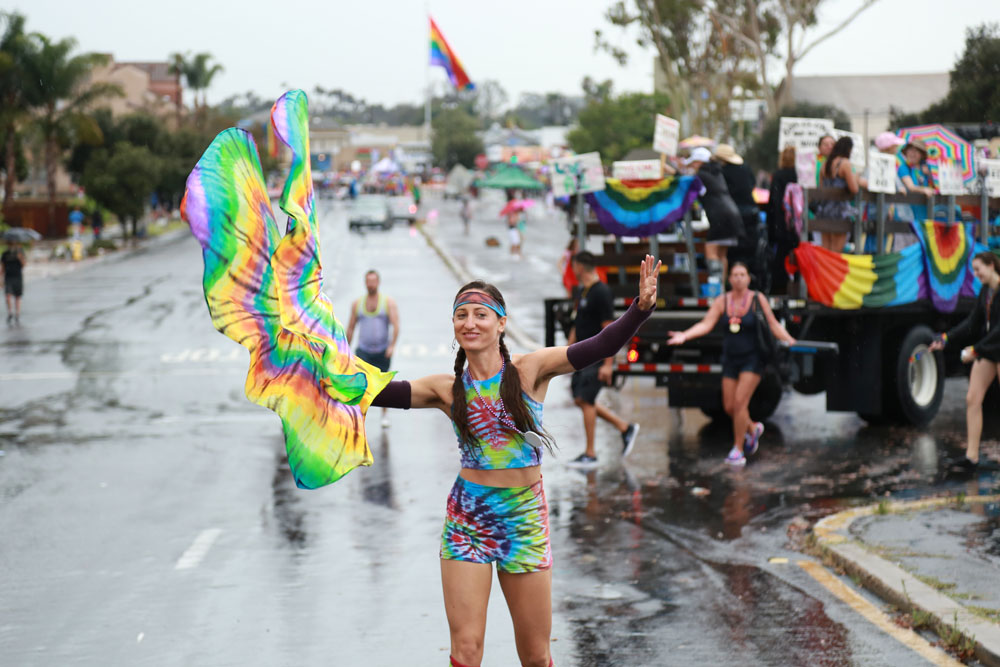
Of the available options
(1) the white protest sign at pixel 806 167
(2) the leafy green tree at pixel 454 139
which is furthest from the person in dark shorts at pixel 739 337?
(2) the leafy green tree at pixel 454 139

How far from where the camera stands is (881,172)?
12.2 m

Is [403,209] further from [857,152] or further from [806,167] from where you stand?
[806,167]

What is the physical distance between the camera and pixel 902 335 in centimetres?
1320

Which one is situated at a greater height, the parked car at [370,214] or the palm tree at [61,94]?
the palm tree at [61,94]

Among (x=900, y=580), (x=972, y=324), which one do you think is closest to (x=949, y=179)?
(x=972, y=324)

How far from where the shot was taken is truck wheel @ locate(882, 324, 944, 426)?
13078 mm

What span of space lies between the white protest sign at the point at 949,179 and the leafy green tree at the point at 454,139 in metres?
127

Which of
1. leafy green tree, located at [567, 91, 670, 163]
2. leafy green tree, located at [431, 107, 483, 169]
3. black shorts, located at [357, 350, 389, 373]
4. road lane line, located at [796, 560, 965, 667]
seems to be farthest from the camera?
leafy green tree, located at [431, 107, 483, 169]

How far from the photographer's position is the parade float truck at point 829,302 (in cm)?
1241

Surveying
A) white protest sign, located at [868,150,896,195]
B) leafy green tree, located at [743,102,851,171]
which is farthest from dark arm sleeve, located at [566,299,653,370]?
leafy green tree, located at [743,102,851,171]

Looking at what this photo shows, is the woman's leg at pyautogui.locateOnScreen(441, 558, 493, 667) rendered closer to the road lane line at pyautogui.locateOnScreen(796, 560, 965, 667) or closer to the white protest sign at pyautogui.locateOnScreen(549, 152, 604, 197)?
the road lane line at pyautogui.locateOnScreen(796, 560, 965, 667)

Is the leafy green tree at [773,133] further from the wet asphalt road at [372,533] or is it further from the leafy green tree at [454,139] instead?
the leafy green tree at [454,139]

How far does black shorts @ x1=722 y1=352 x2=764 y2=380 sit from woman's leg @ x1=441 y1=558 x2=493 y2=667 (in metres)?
6.76

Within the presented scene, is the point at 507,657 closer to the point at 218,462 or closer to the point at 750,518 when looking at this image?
the point at 750,518
